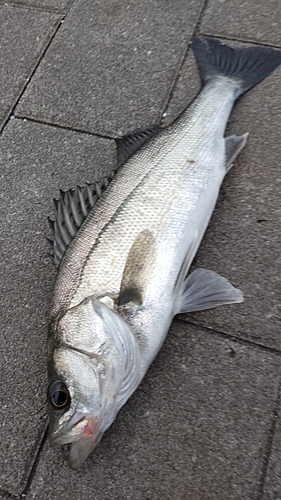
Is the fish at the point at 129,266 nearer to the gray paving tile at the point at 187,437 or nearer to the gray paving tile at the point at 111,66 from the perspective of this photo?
the gray paving tile at the point at 187,437

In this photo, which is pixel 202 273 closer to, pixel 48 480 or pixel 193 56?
pixel 48 480

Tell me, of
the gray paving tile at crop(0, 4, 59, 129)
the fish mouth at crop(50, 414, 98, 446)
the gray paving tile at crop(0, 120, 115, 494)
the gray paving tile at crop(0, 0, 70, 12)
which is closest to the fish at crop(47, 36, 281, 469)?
the fish mouth at crop(50, 414, 98, 446)

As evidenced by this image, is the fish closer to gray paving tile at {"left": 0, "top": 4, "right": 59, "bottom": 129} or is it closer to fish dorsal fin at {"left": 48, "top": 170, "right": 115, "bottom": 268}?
fish dorsal fin at {"left": 48, "top": 170, "right": 115, "bottom": 268}

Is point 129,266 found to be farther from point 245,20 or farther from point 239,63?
point 245,20

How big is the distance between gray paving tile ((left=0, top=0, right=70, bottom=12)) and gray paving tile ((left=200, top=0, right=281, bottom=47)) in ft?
3.66

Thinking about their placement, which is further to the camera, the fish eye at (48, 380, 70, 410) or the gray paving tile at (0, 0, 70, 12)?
the gray paving tile at (0, 0, 70, 12)

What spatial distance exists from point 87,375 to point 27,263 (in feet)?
3.38

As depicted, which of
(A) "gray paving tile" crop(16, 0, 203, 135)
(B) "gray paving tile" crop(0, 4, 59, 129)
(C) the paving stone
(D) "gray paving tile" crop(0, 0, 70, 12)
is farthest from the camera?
(D) "gray paving tile" crop(0, 0, 70, 12)

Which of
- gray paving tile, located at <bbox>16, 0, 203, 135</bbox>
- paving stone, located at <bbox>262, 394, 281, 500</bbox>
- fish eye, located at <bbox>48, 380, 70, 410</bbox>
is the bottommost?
paving stone, located at <bbox>262, 394, 281, 500</bbox>

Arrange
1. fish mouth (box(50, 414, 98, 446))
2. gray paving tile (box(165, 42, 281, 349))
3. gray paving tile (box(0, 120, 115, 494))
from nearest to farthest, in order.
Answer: fish mouth (box(50, 414, 98, 446)) < gray paving tile (box(0, 120, 115, 494)) < gray paving tile (box(165, 42, 281, 349))

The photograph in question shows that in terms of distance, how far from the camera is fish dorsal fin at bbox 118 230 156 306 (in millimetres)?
2248

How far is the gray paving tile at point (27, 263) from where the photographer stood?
7.85 feet

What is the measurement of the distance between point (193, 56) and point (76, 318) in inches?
84.9

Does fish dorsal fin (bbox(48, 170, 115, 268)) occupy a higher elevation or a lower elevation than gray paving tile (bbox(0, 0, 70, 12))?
lower
